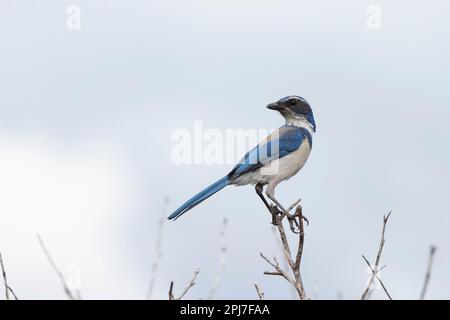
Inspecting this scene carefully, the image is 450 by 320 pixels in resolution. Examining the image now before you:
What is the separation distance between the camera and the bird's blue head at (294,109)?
1180 centimetres

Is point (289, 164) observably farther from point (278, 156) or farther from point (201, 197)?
point (201, 197)

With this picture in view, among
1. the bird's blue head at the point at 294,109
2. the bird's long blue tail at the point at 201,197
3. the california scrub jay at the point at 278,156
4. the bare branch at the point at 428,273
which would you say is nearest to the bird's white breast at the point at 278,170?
the california scrub jay at the point at 278,156

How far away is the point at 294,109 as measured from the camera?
1190 cm

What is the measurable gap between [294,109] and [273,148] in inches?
45.9

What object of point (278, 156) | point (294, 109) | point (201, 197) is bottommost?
point (201, 197)

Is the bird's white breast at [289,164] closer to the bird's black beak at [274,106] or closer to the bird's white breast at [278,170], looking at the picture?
the bird's white breast at [278,170]

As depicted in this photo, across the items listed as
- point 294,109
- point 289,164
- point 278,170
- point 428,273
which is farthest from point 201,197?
point 428,273

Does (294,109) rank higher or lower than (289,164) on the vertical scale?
higher

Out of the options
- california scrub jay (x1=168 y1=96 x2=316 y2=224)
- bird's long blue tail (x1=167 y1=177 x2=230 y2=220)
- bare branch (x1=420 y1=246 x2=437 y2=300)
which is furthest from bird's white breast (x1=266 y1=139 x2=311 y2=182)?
bare branch (x1=420 y1=246 x2=437 y2=300)

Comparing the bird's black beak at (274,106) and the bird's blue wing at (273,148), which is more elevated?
the bird's black beak at (274,106)
